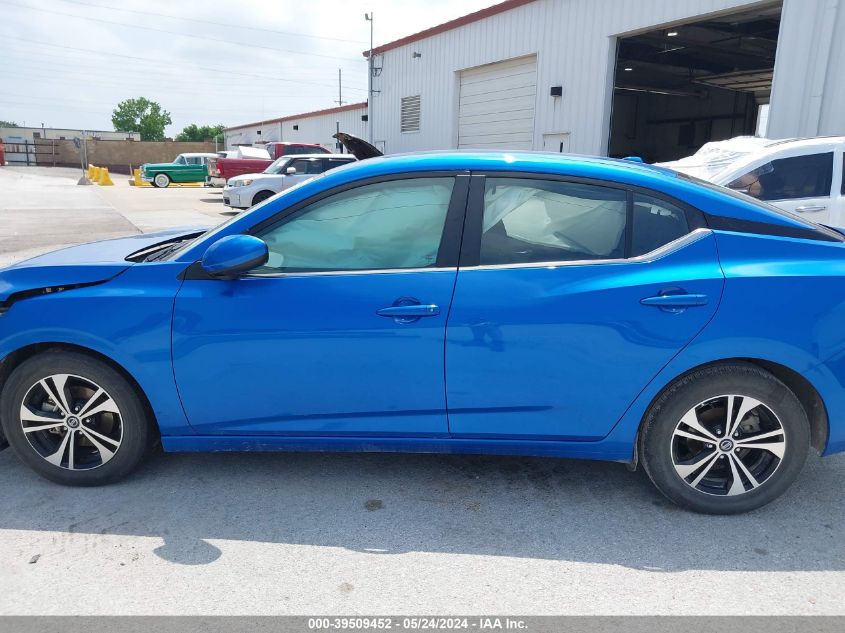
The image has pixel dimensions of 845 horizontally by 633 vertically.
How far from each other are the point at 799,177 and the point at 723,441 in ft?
15.8

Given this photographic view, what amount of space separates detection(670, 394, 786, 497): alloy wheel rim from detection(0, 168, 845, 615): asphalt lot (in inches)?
7.2

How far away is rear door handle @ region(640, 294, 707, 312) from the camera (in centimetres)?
271

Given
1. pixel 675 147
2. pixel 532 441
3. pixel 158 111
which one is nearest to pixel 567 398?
pixel 532 441

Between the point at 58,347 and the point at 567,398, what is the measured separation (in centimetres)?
235

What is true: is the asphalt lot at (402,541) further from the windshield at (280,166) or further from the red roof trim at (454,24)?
the windshield at (280,166)

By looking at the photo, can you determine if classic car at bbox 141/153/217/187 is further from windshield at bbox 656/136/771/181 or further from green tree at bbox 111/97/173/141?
green tree at bbox 111/97/173/141

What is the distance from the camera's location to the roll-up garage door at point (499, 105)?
50.5ft

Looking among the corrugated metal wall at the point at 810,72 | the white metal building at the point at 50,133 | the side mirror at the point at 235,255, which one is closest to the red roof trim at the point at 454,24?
the corrugated metal wall at the point at 810,72

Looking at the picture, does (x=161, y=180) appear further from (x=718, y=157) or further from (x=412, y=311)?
(x=412, y=311)

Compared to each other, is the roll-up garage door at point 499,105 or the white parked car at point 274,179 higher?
the roll-up garage door at point 499,105

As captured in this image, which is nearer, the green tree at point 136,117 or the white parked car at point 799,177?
the white parked car at point 799,177

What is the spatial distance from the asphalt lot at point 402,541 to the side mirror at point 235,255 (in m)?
1.09

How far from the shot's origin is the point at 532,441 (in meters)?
2.92

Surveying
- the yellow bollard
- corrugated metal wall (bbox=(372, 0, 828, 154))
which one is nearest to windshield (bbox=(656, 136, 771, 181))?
corrugated metal wall (bbox=(372, 0, 828, 154))
